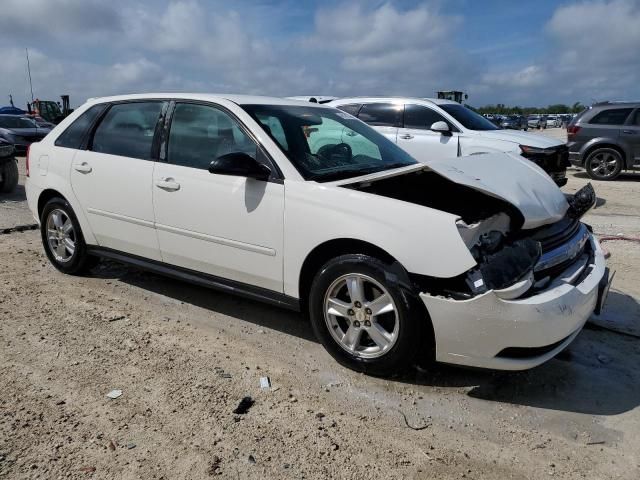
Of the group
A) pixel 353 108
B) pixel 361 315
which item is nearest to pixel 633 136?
pixel 353 108

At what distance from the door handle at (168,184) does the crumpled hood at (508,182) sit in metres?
1.27

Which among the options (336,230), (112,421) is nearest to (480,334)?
(336,230)

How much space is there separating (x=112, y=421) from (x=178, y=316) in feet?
4.81

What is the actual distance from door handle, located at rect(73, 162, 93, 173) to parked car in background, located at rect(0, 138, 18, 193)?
6115 millimetres

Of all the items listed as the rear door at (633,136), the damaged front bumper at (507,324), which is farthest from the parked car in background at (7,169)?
the rear door at (633,136)

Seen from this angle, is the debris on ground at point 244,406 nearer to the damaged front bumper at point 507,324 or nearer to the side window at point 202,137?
the damaged front bumper at point 507,324

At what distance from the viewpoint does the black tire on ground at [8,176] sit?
9.76 metres

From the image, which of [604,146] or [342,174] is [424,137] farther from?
[342,174]

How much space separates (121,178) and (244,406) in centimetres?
229

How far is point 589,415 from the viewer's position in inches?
116

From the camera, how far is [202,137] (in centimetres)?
405

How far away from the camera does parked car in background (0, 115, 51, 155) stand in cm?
1756

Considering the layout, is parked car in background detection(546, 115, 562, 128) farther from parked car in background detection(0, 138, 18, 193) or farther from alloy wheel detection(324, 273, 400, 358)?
alloy wheel detection(324, 273, 400, 358)

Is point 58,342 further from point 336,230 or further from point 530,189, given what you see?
point 530,189
